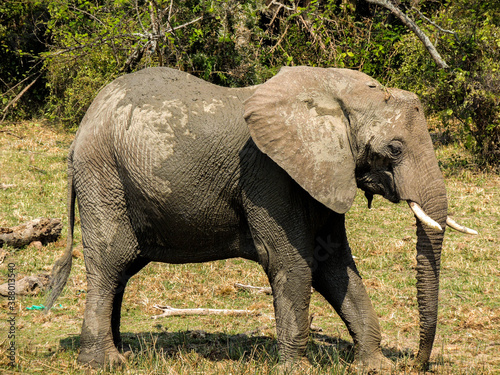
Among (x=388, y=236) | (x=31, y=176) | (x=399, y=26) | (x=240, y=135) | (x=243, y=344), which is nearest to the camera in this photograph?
(x=240, y=135)

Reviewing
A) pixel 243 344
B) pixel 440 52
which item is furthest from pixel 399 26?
pixel 243 344

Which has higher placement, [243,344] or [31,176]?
[243,344]

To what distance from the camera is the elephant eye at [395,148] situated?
15.3 feet

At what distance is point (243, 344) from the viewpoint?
6.10 m

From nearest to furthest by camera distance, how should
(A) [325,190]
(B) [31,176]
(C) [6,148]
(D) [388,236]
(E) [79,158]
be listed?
1. (A) [325,190]
2. (E) [79,158]
3. (D) [388,236]
4. (B) [31,176]
5. (C) [6,148]

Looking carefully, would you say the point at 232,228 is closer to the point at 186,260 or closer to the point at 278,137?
the point at 186,260

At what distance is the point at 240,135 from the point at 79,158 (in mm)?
1347

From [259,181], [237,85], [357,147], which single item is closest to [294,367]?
[259,181]

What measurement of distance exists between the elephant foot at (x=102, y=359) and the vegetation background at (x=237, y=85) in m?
0.10

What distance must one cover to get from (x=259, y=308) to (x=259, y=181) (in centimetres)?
255

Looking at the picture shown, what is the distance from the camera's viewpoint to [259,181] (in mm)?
4918

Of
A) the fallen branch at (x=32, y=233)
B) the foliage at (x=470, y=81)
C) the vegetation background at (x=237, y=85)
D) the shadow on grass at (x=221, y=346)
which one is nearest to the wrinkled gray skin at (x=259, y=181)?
the shadow on grass at (x=221, y=346)

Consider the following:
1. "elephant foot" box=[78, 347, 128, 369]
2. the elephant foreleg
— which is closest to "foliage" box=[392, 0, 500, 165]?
the elephant foreleg

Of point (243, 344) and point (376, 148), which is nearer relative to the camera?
point (376, 148)
